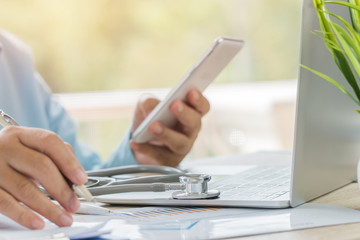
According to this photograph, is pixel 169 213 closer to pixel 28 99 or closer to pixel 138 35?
pixel 28 99

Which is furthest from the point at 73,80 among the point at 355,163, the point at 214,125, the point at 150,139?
the point at 355,163

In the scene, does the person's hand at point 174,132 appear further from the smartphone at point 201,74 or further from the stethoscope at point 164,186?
the stethoscope at point 164,186

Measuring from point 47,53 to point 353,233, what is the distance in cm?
561

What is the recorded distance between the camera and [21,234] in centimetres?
59

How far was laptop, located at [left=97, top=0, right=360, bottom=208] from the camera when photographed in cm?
67

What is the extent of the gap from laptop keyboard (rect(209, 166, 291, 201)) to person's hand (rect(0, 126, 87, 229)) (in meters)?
0.22

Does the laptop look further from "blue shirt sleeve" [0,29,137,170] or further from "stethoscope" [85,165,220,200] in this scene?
"blue shirt sleeve" [0,29,137,170]

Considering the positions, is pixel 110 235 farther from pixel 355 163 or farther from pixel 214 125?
pixel 214 125

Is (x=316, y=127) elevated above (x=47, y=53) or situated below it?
below

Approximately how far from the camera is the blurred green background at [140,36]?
579 centimetres

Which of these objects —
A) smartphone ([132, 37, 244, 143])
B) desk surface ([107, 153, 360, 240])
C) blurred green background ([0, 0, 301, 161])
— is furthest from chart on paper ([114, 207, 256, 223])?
blurred green background ([0, 0, 301, 161])

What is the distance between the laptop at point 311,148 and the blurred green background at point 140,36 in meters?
5.23

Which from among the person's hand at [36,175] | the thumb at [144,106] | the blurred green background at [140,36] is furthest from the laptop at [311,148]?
the blurred green background at [140,36]

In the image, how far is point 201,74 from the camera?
1060 millimetres
